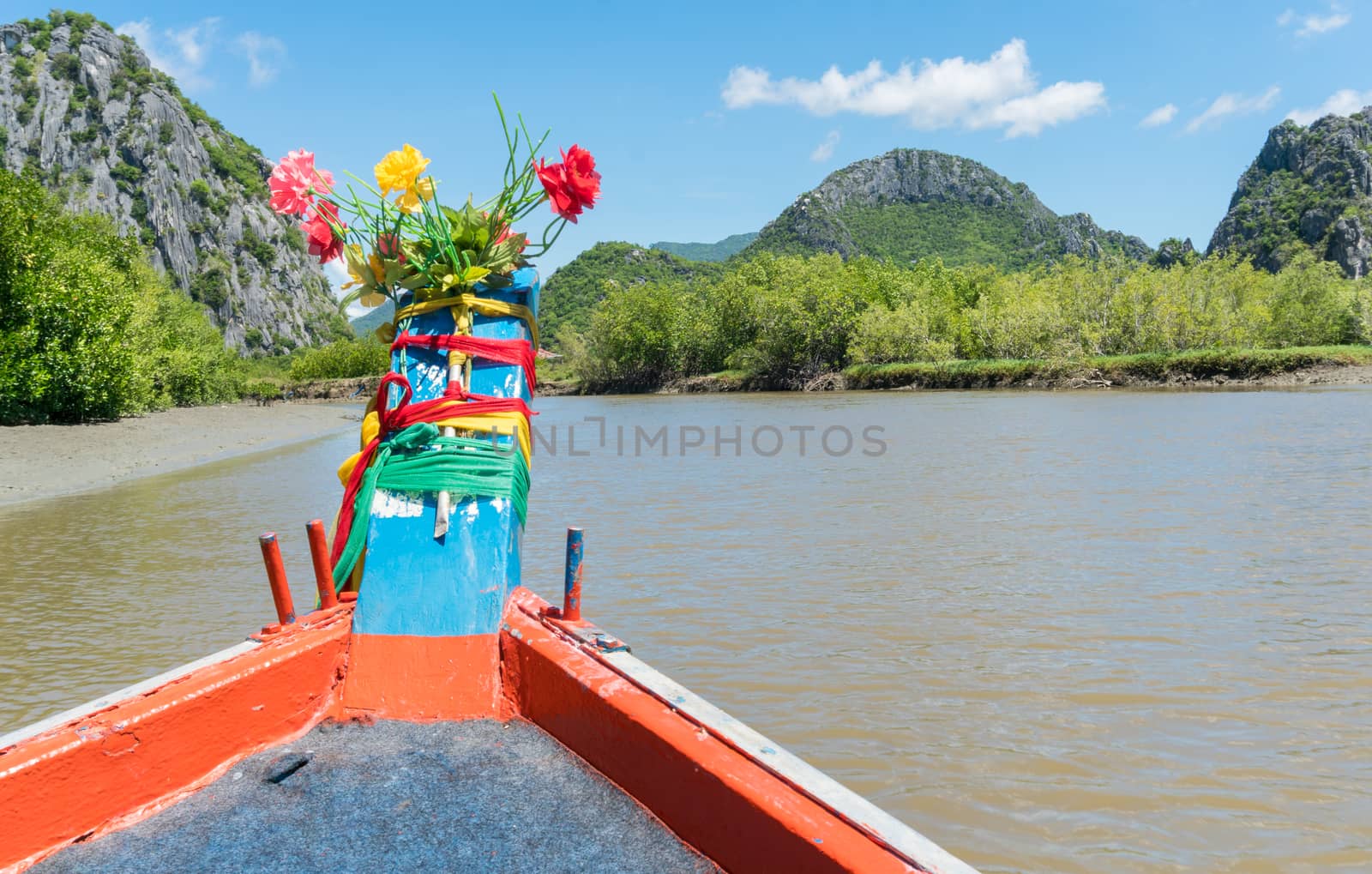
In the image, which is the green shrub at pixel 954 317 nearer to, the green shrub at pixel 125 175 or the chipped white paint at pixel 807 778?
the chipped white paint at pixel 807 778

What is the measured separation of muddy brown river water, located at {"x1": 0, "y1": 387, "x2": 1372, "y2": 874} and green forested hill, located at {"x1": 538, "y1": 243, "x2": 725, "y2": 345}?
317ft

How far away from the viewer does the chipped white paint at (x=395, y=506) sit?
2939 mm

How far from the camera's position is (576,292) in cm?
12019

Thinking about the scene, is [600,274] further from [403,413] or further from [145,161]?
[403,413]

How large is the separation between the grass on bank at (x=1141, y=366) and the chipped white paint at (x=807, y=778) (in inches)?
1697

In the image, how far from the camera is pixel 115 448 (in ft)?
57.8

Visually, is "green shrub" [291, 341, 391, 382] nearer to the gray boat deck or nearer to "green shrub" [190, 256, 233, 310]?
"green shrub" [190, 256, 233, 310]

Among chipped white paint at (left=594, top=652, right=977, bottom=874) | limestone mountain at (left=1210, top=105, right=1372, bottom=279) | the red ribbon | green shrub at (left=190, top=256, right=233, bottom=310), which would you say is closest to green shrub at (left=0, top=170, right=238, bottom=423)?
the red ribbon

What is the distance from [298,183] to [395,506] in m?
1.52

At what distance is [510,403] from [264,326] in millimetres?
121787

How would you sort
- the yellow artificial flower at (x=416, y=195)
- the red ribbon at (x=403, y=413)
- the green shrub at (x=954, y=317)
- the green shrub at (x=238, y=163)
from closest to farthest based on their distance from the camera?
1. the red ribbon at (x=403, y=413)
2. the yellow artificial flower at (x=416, y=195)
3. the green shrub at (x=954, y=317)
4. the green shrub at (x=238, y=163)

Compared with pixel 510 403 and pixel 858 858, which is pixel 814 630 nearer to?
pixel 510 403

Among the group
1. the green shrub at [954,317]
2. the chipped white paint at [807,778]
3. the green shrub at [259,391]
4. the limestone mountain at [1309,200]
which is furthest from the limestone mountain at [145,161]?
the limestone mountain at [1309,200]

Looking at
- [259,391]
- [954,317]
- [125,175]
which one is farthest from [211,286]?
[954,317]
